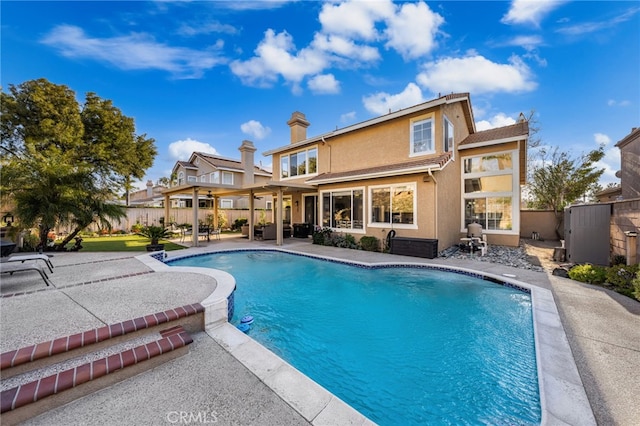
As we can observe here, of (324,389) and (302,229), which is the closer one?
(324,389)

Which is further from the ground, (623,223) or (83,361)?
(623,223)

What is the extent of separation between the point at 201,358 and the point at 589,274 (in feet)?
32.2

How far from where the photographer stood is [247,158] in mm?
24359

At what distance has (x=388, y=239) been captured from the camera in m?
12.1

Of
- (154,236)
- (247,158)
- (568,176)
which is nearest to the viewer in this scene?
(154,236)

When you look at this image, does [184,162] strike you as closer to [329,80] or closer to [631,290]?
[329,80]

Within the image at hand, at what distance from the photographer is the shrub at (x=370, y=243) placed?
12406mm

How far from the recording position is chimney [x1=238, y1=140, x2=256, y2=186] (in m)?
24.0

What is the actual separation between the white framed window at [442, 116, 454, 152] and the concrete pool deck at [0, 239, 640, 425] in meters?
7.61

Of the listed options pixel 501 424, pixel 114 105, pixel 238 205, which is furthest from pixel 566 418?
pixel 238 205

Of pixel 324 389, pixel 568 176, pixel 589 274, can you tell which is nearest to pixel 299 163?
pixel 589 274

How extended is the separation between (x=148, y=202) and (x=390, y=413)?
37819mm

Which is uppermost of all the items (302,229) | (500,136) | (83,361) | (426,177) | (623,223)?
(500,136)

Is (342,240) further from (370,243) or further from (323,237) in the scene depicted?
(370,243)
